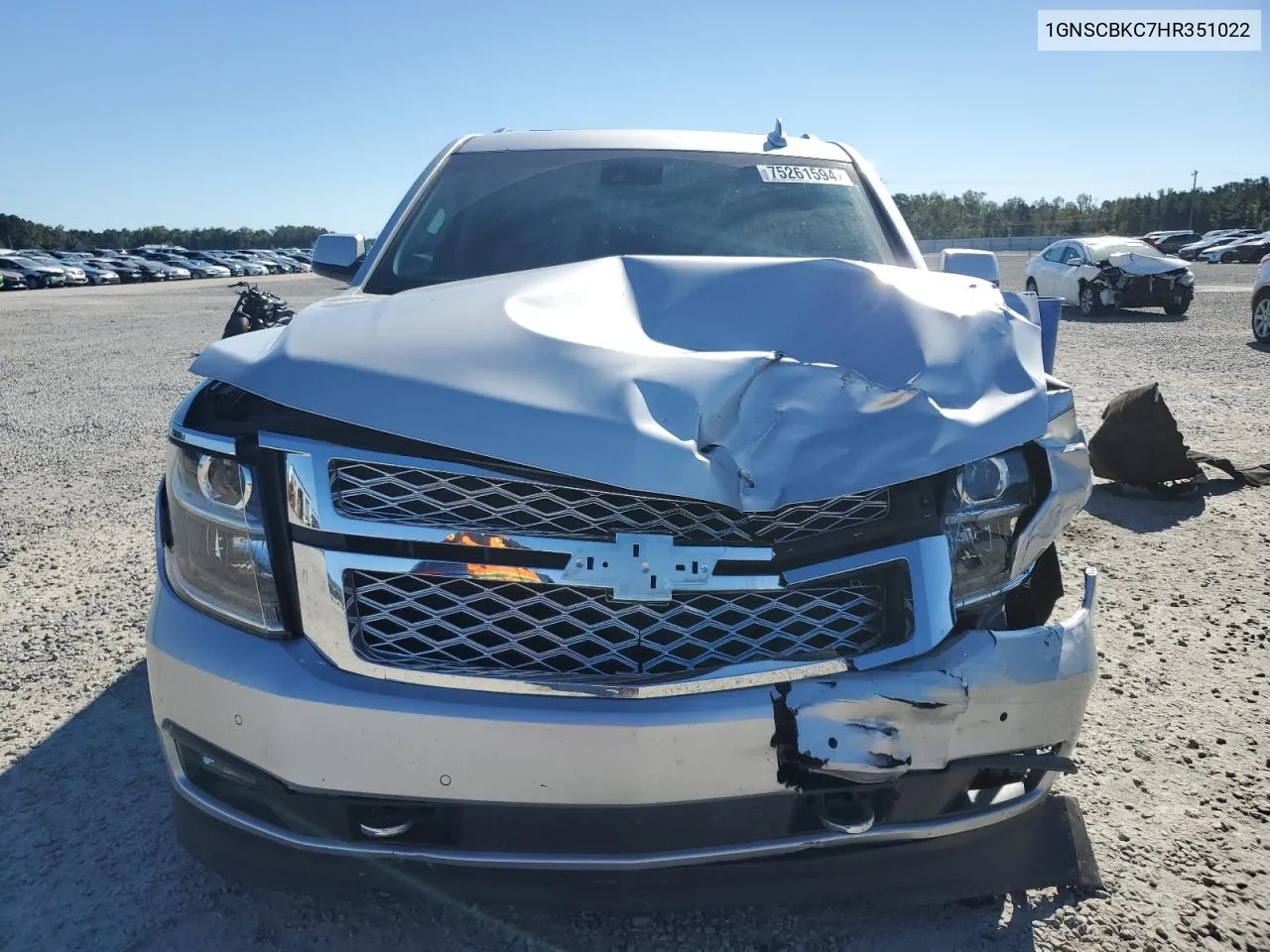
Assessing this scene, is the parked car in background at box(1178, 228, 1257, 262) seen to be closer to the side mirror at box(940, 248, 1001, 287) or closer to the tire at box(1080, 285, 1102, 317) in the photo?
the tire at box(1080, 285, 1102, 317)

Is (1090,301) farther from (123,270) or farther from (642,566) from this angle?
(123,270)

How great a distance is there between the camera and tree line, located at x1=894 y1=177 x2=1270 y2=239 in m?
74.4

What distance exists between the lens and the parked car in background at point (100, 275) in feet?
166

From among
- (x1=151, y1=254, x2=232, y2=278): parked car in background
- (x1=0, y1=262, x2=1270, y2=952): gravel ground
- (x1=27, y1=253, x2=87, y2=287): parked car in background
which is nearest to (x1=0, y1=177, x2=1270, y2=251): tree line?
(x1=151, y1=254, x2=232, y2=278): parked car in background

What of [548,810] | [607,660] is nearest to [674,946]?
[548,810]

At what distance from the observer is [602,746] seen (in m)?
1.56

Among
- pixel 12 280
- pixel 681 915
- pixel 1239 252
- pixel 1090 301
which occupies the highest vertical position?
pixel 12 280

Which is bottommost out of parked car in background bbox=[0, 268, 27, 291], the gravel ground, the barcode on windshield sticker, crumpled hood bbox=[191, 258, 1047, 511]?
the gravel ground

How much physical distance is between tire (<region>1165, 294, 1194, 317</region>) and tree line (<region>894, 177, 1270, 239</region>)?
5909cm

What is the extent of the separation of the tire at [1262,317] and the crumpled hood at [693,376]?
40.1ft

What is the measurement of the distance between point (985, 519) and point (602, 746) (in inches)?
35.0

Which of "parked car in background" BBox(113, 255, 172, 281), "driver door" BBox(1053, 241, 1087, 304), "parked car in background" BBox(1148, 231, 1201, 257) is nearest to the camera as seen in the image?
"driver door" BBox(1053, 241, 1087, 304)

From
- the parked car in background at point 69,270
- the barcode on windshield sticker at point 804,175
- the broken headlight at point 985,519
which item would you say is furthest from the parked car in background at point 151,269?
the broken headlight at point 985,519

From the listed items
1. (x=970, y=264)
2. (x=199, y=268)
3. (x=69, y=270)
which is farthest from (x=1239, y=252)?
(x=199, y=268)
